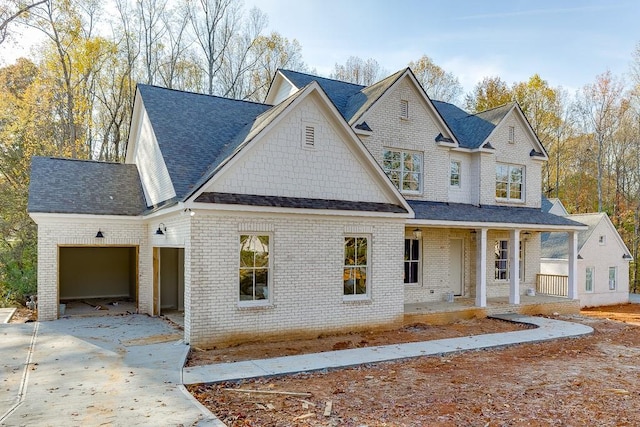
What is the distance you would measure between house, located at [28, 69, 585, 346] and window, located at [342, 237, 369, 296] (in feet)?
0.12

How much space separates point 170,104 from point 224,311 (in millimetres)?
7301

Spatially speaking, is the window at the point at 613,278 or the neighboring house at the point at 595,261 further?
the window at the point at 613,278

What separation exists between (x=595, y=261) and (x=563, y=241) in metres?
1.94

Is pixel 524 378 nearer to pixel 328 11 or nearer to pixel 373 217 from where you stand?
pixel 373 217

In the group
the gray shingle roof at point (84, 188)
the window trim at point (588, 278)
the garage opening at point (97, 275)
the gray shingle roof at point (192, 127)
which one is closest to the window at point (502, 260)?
the window trim at point (588, 278)

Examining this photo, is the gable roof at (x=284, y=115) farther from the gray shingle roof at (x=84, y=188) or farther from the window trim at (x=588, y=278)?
the window trim at (x=588, y=278)

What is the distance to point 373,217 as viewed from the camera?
11820 mm

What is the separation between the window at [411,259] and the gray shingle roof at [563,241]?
38.0ft

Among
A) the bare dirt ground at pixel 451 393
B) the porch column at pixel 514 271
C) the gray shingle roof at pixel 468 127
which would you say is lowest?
the bare dirt ground at pixel 451 393

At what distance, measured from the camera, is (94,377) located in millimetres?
7297

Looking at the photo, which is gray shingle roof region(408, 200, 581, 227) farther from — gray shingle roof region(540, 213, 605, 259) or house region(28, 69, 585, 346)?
gray shingle roof region(540, 213, 605, 259)

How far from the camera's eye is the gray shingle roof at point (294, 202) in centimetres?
977

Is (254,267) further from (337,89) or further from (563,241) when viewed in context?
(563,241)

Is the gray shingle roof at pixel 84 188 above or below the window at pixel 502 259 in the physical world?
above
